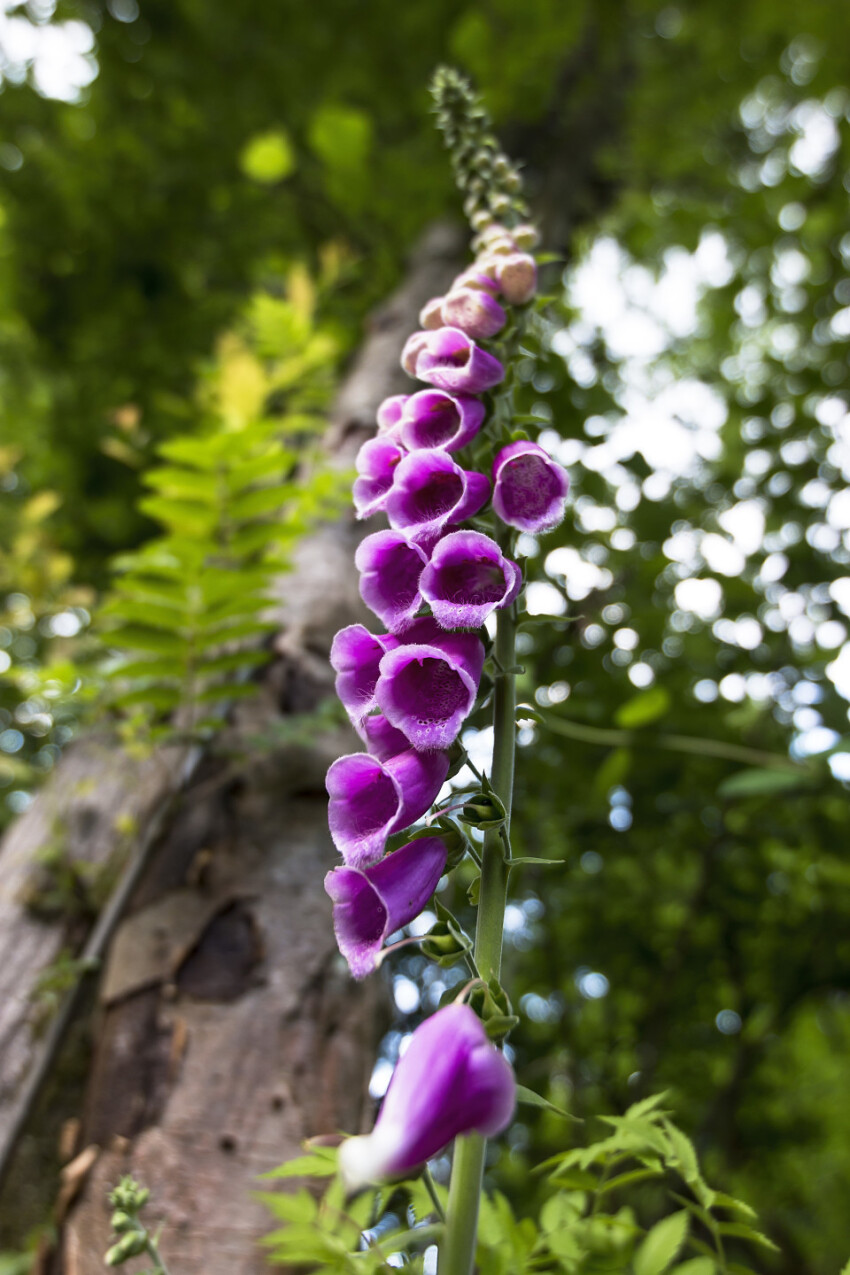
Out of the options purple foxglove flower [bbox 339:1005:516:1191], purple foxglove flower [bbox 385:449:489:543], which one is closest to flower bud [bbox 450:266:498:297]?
purple foxglove flower [bbox 385:449:489:543]

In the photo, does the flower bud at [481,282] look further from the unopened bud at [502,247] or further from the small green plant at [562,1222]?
the small green plant at [562,1222]

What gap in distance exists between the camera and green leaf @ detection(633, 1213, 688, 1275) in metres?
0.81

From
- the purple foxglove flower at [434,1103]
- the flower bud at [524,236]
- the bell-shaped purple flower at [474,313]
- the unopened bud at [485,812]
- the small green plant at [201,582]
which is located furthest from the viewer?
the small green plant at [201,582]

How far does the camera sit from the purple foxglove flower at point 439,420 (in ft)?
2.74

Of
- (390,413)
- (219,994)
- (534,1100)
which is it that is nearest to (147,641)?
(219,994)

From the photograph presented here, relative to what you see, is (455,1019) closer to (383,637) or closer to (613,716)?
(383,637)

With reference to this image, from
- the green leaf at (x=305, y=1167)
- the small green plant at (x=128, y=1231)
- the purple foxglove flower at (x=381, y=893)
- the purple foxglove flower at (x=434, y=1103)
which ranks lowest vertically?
the small green plant at (x=128, y=1231)

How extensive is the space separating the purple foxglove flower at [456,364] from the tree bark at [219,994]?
782 millimetres

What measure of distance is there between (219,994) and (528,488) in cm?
92

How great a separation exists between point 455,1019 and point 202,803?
1.04 meters

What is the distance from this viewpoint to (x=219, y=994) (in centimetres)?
128

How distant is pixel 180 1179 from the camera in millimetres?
1089

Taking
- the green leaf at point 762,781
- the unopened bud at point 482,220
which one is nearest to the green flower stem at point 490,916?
the unopened bud at point 482,220

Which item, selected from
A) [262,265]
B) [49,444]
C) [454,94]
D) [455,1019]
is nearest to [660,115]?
[262,265]
